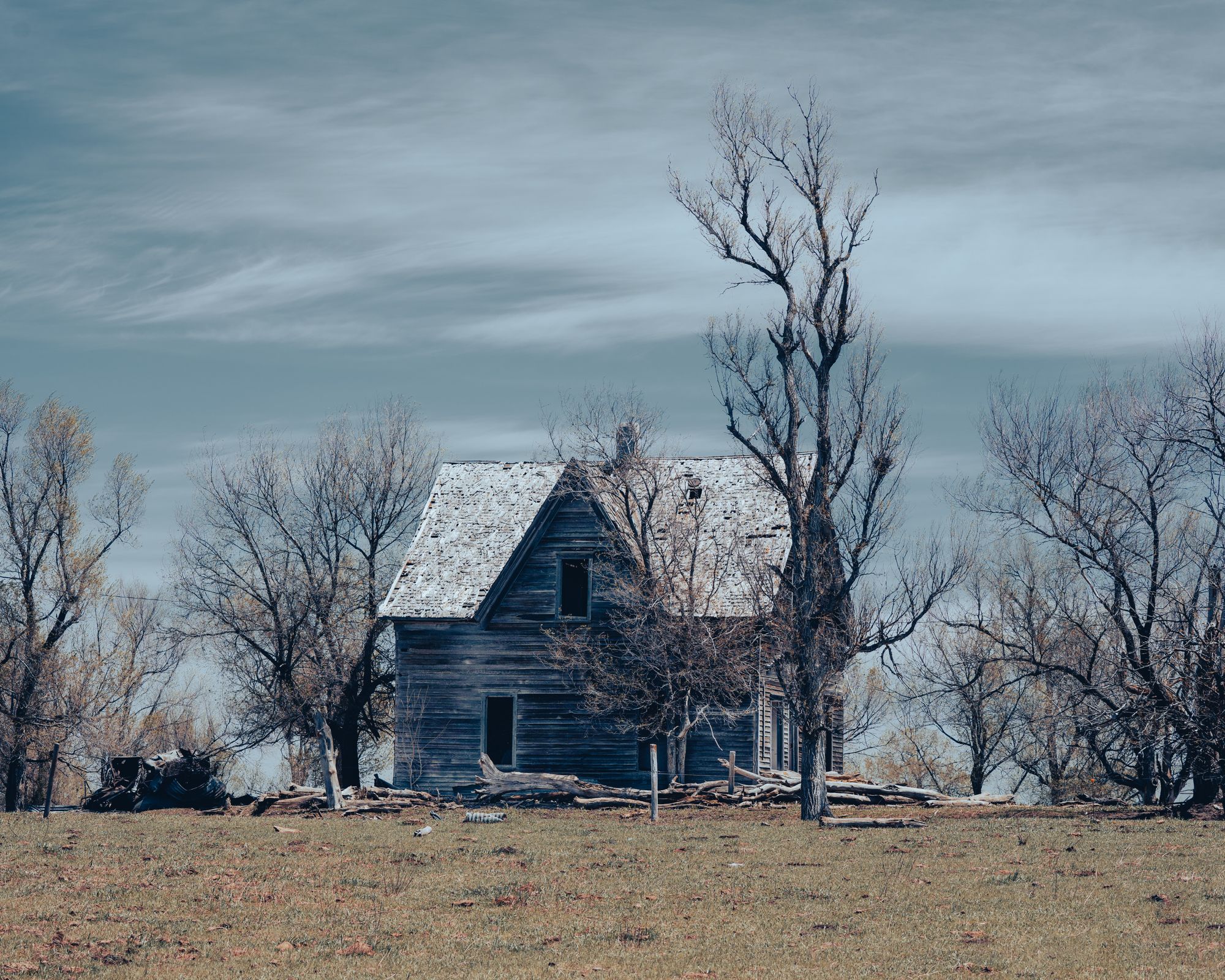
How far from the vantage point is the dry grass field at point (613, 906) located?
439 inches

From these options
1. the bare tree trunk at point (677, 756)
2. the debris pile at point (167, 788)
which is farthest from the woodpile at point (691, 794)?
the debris pile at point (167, 788)

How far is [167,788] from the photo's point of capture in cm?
3450

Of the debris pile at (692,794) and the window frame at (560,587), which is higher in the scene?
the window frame at (560,587)

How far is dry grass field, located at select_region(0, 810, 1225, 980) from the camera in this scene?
36.6 feet

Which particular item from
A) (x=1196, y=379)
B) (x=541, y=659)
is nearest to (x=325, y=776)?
(x=541, y=659)

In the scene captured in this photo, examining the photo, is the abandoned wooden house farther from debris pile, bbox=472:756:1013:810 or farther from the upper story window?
debris pile, bbox=472:756:1013:810

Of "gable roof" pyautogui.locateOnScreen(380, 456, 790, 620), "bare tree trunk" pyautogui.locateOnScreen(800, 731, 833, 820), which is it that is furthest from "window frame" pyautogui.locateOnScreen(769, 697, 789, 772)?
"bare tree trunk" pyautogui.locateOnScreen(800, 731, 833, 820)

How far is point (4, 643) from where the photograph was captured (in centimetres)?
4856

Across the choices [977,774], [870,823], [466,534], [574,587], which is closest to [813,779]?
[870,823]

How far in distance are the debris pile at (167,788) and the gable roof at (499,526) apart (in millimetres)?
6933

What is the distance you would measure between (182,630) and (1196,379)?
33779 millimetres

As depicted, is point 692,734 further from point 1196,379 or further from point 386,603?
point 1196,379

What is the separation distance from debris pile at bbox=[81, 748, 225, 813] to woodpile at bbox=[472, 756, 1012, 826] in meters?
7.22

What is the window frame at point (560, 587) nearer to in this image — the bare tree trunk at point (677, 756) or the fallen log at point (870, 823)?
the bare tree trunk at point (677, 756)
